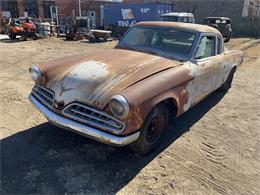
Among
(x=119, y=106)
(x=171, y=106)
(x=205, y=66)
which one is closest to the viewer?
(x=119, y=106)

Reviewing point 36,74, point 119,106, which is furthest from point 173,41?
point 36,74

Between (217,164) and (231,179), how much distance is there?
1.04ft

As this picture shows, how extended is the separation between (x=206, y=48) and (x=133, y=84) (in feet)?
7.17

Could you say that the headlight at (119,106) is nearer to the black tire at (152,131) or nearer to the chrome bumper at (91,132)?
the chrome bumper at (91,132)

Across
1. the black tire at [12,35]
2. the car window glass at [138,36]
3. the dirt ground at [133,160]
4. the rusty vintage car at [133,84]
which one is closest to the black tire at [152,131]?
the rusty vintage car at [133,84]

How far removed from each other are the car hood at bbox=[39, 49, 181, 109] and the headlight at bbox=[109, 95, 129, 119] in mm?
113

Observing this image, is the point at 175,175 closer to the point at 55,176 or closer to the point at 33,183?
the point at 55,176

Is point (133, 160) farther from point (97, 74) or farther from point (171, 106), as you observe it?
point (97, 74)

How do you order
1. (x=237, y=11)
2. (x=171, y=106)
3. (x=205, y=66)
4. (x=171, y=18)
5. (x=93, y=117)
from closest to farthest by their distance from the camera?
(x=93, y=117) < (x=171, y=106) < (x=205, y=66) < (x=171, y=18) < (x=237, y=11)

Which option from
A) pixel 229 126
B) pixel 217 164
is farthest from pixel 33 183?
pixel 229 126

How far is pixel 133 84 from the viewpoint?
2957 millimetres

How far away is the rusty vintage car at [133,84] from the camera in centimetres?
277

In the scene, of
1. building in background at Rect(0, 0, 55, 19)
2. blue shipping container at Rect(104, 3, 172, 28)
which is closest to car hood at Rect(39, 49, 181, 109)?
blue shipping container at Rect(104, 3, 172, 28)

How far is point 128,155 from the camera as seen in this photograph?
3.31 m
